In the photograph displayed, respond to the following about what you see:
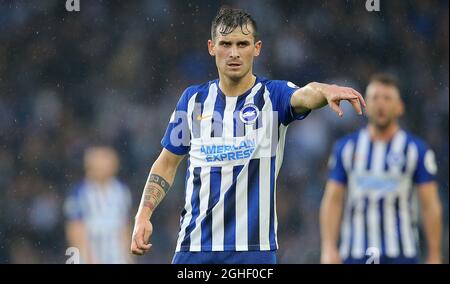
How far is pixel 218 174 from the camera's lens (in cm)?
486

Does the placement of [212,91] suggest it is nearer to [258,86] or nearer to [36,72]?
[258,86]

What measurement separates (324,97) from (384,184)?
294 centimetres

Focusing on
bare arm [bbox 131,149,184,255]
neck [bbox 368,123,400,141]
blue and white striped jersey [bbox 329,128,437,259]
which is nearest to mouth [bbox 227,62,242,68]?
bare arm [bbox 131,149,184,255]

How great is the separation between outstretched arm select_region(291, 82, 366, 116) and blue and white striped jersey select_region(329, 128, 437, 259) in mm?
2589

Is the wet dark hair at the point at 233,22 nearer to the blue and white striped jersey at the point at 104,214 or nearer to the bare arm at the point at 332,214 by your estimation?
the bare arm at the point at 332,214

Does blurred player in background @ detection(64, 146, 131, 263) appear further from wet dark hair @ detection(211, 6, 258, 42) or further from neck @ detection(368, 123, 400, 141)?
wet dark hair @ detection(211, 6, 258, 42)

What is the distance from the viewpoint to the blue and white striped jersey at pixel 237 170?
483 centimetres

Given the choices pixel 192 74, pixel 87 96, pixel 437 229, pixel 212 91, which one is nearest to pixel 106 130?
pixel 87 96

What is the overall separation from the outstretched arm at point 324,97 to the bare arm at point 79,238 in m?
4.58

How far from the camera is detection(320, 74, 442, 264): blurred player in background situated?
7.23m

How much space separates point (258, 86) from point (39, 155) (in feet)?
16.6

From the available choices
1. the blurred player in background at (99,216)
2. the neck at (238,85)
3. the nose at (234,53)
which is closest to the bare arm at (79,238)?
the blurred player in background at (99,216)

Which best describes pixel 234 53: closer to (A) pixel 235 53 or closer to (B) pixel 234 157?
(A) pixel 235 53
